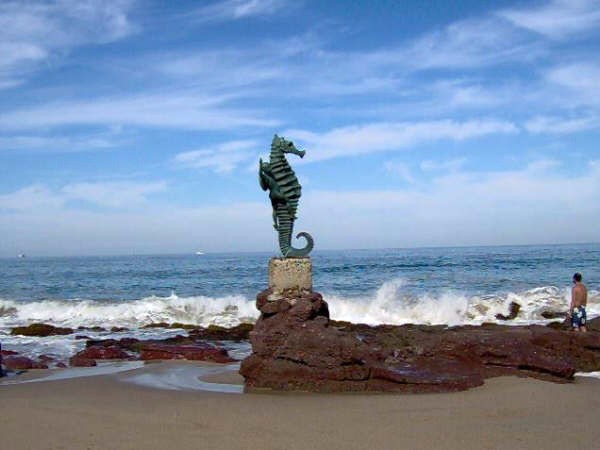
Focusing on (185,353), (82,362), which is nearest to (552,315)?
(185,353)

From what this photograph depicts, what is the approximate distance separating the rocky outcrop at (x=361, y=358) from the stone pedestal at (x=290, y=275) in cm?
17

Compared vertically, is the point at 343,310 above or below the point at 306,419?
below

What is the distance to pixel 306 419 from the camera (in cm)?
682

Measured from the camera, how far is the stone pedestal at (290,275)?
1010 centimetres

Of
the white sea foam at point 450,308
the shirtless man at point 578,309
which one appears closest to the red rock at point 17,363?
the shirtless man at point 578,309

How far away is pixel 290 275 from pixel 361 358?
2046 mm

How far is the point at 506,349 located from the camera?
9.29 m

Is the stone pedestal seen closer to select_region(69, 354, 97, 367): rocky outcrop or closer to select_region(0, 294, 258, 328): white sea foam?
select_region(69, 354, 97, 367): rocky outcrop

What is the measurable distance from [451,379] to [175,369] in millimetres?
5363

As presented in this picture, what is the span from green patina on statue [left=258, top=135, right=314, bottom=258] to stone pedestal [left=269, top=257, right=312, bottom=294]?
0.23 m

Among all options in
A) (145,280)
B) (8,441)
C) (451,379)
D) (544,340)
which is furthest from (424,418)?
(145,280)

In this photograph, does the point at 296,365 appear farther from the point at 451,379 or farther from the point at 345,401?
the point at 451,379

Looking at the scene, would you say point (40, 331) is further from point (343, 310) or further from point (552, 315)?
point (552, 315)

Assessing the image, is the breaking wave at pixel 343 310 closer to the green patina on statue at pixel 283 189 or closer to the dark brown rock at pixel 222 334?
the dark brown rock at pixel 222 334
